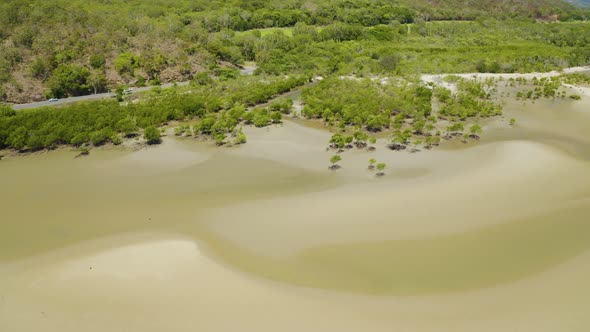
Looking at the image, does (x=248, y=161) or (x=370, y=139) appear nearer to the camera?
(x=248, y=161)

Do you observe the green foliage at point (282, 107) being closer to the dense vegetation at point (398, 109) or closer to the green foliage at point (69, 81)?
the dense vegetation at point (398, 109)

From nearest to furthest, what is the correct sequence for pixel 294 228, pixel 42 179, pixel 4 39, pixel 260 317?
pixel 260 317 < pixel 294 228 < pixel 42 179 < pixel 4 39

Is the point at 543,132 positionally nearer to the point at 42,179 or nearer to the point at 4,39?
the point at 42,179

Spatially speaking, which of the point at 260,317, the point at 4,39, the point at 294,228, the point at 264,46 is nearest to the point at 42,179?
the point at 294,228

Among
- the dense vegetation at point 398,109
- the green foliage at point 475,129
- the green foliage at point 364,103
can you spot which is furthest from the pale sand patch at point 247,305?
the green foliage at point 364,103

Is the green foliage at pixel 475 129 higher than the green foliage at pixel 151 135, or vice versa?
the green foliage at pixel 475 129

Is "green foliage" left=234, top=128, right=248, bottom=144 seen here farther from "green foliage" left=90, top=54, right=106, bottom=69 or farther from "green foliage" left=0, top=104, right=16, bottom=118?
"green foliage" left=90, top=54, right=106, bottom=69
